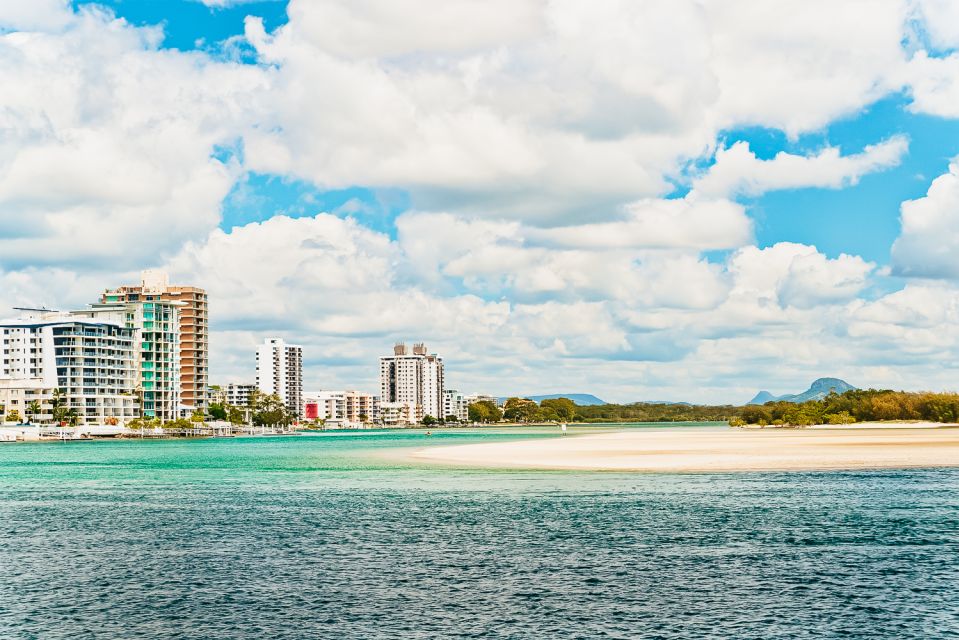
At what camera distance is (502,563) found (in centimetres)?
3978

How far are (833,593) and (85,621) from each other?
24661 millimetres

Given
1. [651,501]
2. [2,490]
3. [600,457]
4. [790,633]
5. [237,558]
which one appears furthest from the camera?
[600,457]

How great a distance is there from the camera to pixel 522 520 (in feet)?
173

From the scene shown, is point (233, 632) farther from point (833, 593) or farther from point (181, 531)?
point (181, 531)

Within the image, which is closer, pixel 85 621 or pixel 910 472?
pixel 85 621

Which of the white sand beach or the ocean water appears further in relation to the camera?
the white sand beach

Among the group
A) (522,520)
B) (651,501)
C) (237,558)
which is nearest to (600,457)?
(651,501)

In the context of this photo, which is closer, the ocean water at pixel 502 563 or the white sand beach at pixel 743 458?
the ocean water at pixel 502 563

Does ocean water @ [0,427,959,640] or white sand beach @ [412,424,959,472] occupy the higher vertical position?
ocean water @ [0,427,959,640]

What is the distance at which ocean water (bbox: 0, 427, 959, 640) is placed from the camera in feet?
98.6

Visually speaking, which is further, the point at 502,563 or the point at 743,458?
the point at 743,458

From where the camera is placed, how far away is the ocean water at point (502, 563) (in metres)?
30.0

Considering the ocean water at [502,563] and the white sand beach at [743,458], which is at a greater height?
the ocean water at [502,563]

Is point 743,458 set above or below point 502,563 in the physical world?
below
